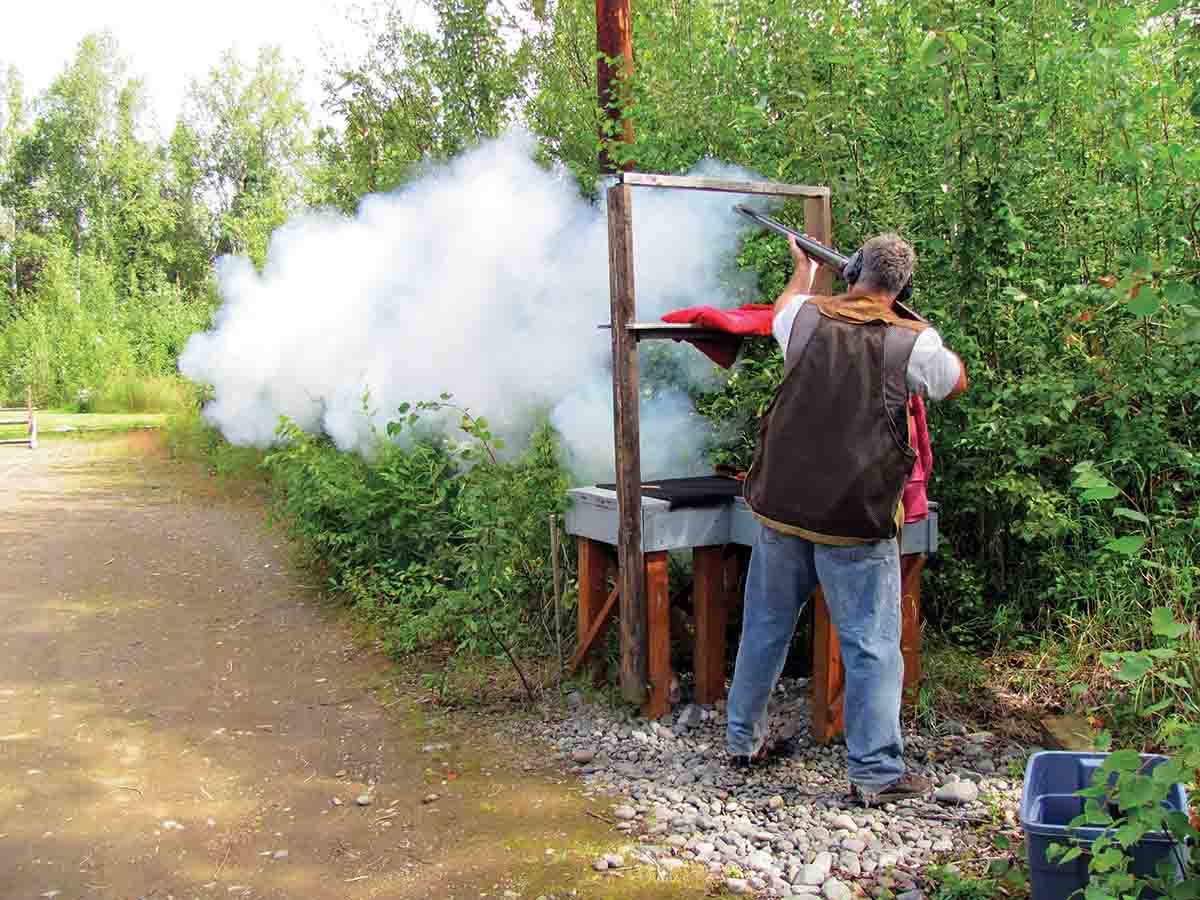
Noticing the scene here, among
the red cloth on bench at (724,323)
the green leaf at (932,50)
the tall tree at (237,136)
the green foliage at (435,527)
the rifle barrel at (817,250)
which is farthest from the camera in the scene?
the tall tree at (237,136)

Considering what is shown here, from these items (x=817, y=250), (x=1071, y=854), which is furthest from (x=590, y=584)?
(x=1071, y=854)

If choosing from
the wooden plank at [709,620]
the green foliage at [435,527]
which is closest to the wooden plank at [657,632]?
the wooden plank at [709,620]

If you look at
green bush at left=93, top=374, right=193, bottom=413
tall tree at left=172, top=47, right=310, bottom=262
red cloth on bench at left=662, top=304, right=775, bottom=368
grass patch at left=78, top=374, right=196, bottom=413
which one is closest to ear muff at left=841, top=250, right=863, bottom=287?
red cloth on bench at left=662, top=304, right=775, bottom=368

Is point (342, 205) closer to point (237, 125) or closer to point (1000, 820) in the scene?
point (1000, 820)

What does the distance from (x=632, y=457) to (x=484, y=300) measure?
11.0ft

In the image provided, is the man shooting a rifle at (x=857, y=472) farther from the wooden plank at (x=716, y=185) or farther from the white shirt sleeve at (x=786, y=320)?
the wooden plank at (x=716, y=185)

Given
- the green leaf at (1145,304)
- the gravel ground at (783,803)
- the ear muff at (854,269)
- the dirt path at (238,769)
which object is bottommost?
the dirt path at (238,769)

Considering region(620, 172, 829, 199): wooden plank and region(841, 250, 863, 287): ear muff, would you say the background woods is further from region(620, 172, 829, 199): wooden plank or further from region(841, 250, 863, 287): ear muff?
region(841, 250, 863, 287): ear muff

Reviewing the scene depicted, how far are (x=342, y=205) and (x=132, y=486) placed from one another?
554 cm

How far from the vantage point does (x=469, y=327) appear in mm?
8195

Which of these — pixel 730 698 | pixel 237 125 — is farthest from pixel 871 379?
pixel 237 125

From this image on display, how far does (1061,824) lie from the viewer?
134 inches

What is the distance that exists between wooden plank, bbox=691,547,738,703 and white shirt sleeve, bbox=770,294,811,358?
122 cm

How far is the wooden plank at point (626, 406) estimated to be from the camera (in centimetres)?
505
